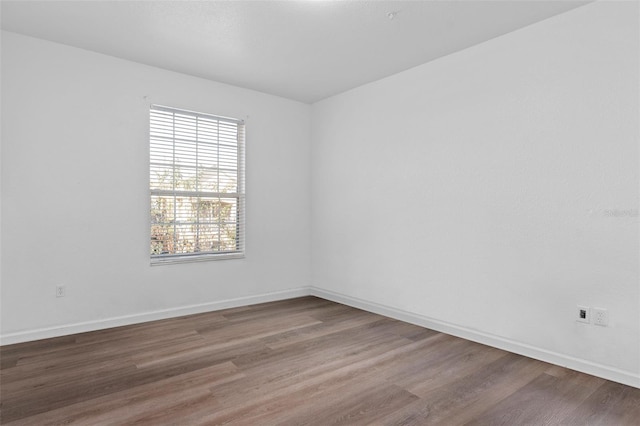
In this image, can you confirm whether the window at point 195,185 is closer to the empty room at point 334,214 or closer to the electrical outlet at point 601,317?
the empty room at point 334,214

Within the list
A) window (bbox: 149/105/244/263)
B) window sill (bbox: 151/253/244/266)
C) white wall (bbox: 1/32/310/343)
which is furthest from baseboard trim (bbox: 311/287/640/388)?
window (bbox: 149/105/244/263)

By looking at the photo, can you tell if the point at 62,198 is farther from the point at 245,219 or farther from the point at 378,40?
the point at 378,40

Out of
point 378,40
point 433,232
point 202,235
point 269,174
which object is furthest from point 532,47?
point 202,235

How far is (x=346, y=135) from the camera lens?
4.64m

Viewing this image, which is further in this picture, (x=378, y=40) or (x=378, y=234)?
(x=378, y=234)

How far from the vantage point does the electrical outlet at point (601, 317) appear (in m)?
2.56

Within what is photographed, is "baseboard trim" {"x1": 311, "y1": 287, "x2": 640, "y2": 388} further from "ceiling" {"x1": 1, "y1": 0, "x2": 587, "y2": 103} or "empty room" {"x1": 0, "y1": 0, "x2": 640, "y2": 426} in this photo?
"ceiling" {"x1": 1, "y1": 0, "x2": 587, "y2": 103}

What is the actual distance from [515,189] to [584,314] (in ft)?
3.43

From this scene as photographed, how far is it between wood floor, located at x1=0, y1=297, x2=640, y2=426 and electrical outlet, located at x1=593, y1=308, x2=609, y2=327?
384 mm

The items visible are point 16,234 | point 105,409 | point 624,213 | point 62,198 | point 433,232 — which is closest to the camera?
point 105,409

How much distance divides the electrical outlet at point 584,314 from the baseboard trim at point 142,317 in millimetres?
3228

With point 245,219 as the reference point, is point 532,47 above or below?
above

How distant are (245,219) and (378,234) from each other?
1.64 m

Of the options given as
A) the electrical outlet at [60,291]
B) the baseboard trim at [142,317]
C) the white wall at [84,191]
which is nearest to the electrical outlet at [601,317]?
the baseboard trim at [142,317]
